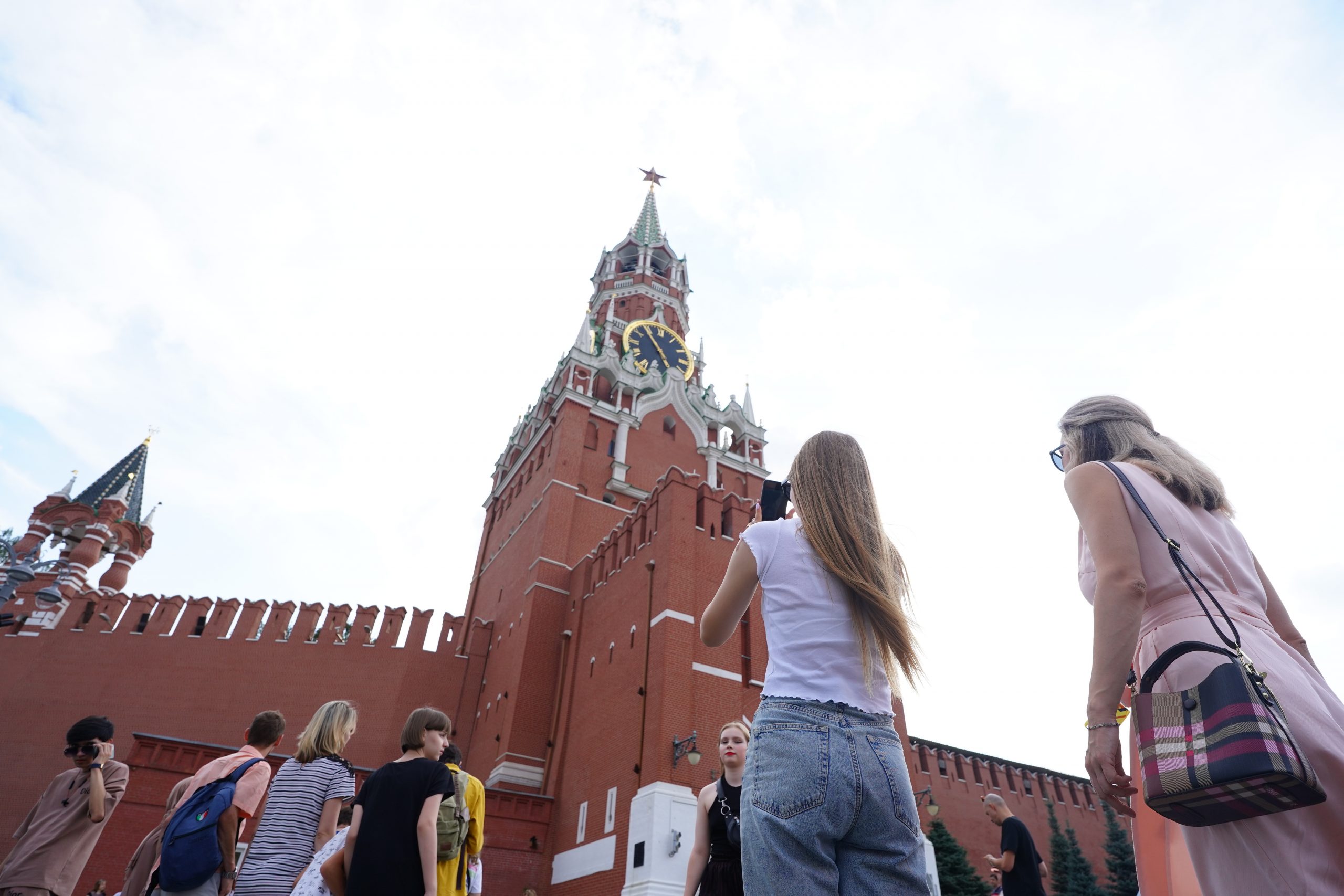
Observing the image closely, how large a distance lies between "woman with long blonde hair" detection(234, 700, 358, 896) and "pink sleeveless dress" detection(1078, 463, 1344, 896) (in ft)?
12.0

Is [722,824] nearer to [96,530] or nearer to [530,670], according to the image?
[530,670]

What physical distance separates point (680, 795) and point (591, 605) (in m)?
6.85

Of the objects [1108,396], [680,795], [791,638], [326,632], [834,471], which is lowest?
[791,638]

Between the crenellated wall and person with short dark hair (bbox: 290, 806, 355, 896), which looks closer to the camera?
person with short dark hair (bbox: 290, 806, 355, 896)

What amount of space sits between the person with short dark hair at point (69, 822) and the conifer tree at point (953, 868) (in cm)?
1906

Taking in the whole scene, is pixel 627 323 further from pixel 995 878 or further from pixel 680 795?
pixel 995 878

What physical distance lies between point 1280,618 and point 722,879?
247 centimetres

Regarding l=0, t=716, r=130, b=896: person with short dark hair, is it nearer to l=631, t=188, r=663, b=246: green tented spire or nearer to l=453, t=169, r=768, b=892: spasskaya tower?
l=453, t=169, r=768, b=892: spasskaya tower

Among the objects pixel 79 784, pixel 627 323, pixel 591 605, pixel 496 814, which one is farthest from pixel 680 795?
pixel 627 323

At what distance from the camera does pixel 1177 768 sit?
1.53 m

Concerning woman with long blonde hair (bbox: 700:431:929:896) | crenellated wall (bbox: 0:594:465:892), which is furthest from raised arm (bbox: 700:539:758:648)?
crenellated wall (bbox: 0:594:465:892)

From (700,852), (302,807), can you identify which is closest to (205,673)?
(302,807)

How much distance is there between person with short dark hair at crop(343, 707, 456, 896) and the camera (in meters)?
3.18

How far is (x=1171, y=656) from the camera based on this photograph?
1688mm
